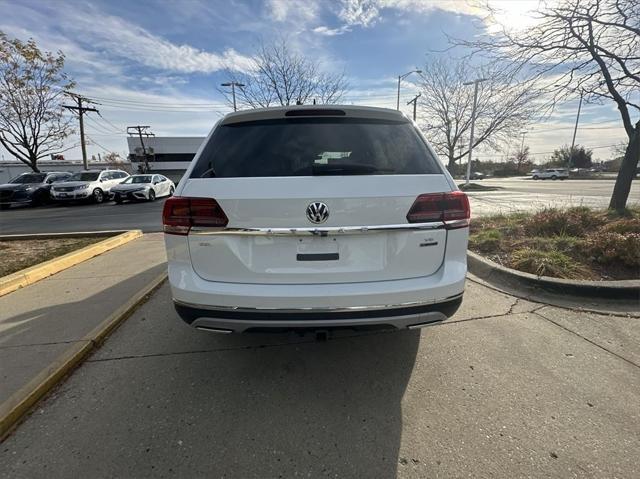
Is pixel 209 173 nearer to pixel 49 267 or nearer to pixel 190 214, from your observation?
pixel 190 214

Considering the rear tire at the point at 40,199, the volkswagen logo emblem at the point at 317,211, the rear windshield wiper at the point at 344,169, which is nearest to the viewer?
the volkswagen logo emblem at the point at 317,211

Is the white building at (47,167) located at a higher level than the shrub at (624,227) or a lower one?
higher

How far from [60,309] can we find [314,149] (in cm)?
342

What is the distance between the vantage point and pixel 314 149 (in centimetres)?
233

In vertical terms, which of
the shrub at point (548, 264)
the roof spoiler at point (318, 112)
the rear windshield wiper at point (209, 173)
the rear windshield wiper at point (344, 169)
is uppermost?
the roof spoiler at point (318, 112)

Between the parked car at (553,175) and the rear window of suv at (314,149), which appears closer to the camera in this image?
the rear window of suv at (314,149)

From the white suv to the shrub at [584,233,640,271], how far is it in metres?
3.61

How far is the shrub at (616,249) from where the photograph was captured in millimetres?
4344

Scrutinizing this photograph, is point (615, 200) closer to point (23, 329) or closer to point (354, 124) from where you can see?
point (354, 124)

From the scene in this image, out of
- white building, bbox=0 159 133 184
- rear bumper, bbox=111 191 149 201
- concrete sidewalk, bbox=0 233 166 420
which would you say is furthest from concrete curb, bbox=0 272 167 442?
white building, bbox=0 159 133 184

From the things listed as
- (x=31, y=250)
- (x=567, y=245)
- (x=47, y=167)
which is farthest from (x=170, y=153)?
(x=567, y=245)

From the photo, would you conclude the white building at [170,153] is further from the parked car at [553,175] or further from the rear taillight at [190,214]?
the rear taillight at [190,214]

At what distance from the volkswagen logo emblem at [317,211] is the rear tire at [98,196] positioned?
21063mm

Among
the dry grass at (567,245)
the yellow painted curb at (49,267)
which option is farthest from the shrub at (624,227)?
the yellow painted curb at (49,267)
